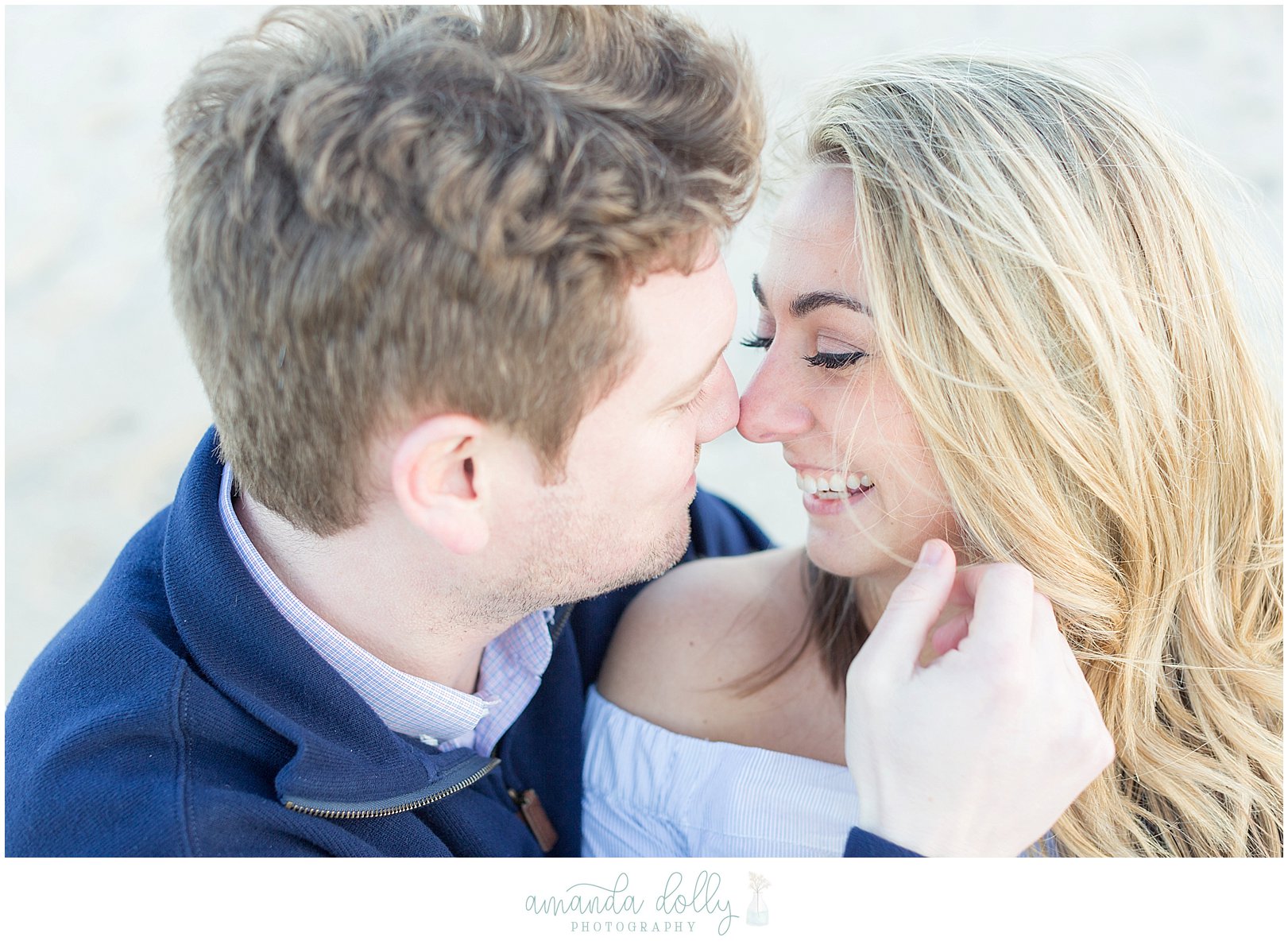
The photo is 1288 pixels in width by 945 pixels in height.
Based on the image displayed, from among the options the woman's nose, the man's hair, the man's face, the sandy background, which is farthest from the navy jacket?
the sandy background

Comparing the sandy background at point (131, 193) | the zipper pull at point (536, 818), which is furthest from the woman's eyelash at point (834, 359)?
the sandy background at point (131, 193)

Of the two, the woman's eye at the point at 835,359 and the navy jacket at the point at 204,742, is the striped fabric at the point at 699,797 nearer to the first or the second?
the navy jacket at the point at 204,742

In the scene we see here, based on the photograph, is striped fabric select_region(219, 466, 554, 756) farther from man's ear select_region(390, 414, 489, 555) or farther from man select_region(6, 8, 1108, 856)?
man's ear select_region(390, 414, 489, 555)

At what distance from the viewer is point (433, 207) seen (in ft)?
4.66

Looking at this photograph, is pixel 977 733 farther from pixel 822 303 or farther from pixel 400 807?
pixel 400 807

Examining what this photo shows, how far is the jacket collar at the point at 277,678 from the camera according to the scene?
161 centimetres

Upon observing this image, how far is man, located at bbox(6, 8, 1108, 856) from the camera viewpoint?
1.46 metres

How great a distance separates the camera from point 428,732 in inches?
77.0

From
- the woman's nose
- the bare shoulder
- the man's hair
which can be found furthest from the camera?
the bare shoulder

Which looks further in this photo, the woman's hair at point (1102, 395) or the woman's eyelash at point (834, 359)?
the woman's eyelash at point (834, 359)

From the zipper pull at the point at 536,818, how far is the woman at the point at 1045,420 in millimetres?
216

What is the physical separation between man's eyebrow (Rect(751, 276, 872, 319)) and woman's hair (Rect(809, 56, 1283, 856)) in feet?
0.20

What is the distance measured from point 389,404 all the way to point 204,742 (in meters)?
0.63

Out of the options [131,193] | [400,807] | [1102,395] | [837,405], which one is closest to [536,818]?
[400,807]
